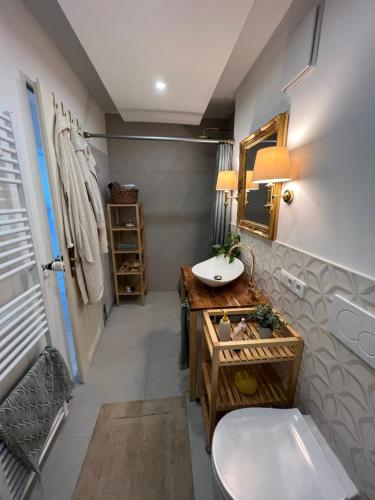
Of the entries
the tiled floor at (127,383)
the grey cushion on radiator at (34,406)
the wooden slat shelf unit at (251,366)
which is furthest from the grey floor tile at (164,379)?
the grey cushion on radiator at (34,406)

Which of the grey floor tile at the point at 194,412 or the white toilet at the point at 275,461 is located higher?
the white toilet at the point at 275,461

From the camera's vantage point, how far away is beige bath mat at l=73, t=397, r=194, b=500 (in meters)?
1.07

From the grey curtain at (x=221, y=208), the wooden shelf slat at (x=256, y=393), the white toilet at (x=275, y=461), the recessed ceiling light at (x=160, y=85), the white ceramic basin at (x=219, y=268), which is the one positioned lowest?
the wooden shelf slat at (x=256, y=393)

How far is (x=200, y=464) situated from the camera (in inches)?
46.6

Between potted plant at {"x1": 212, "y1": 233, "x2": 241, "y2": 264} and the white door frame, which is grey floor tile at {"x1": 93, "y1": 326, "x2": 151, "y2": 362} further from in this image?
potted plant at {"x1": 212, "y1": 233, "x2": 241, "y2": 264}

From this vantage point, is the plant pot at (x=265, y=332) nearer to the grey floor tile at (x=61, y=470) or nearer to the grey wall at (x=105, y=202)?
the grey floor tile at (x=61, y=470)

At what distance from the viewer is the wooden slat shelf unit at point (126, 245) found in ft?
8.73

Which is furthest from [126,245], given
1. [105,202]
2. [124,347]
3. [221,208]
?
[221,208]

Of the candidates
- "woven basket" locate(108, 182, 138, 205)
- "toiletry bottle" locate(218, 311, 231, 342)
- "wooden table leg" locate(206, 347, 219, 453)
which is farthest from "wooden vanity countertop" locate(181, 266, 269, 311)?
"woven basket" locate(108, 182, 138, 205)

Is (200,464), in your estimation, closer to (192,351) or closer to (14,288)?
(192,351)

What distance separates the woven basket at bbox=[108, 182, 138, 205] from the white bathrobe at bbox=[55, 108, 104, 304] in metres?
0.98

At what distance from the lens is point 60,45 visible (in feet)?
4.79

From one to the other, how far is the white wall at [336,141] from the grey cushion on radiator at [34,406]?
5.04ft

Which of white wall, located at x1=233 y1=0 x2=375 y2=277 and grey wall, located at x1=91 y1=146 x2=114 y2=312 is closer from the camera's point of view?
white wall, located at x1=233 y1=0 x2=375 y2=277
